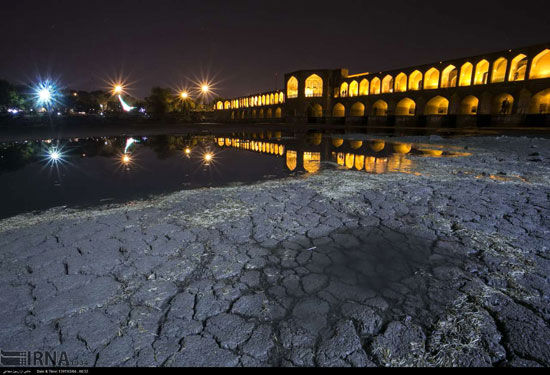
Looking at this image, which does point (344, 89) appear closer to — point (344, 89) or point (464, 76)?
point (344, 89)

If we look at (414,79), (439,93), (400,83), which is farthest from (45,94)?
(439,93)

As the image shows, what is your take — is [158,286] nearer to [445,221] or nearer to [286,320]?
[286,320]

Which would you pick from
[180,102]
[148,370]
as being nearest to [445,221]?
[148,370]

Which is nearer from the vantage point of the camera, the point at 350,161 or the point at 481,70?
the point at 350,161

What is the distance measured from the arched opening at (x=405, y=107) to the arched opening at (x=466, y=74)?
4770 mm

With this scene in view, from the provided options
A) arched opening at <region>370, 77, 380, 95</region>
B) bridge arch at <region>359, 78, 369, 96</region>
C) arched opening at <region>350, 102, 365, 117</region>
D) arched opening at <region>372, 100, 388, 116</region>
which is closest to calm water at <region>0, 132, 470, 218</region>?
arched opening at <region>372, 100, 388, 116</region>

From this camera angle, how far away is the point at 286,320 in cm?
171

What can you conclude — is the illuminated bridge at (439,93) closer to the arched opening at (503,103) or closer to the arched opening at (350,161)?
the arched opening at (503,103)

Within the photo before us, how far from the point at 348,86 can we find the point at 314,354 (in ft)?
118

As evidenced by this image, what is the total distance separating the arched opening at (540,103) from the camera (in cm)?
1917

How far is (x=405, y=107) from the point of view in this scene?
2848cm

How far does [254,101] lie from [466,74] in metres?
34.3

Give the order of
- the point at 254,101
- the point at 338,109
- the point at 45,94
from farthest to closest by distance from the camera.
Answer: the point at 45,94
the point at 254,101
the point at 338,109

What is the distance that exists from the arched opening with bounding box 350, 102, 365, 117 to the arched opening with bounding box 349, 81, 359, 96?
1330 millimetres
